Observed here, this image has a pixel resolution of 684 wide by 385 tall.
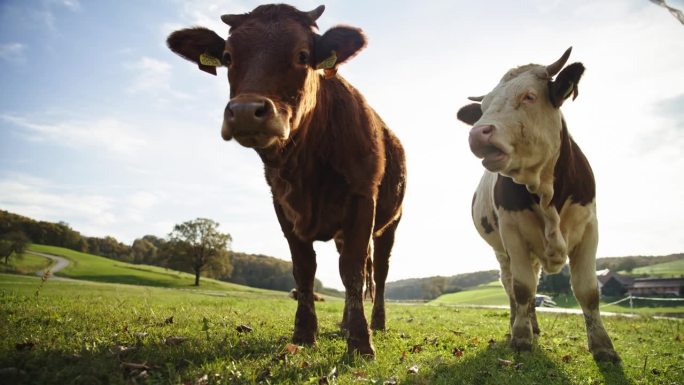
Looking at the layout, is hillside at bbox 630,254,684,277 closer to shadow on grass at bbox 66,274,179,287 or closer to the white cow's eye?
the white cow's eye

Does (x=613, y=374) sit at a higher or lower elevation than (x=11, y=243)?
higher

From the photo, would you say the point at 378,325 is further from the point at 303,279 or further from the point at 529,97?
the point at 529,97

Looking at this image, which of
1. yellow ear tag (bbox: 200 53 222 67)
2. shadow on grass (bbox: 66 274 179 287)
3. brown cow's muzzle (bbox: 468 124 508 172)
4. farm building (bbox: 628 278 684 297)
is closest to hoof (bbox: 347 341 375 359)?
brown cow's muzzle (bbox: 468 124 508 172)

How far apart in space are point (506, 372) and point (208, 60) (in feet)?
14.2

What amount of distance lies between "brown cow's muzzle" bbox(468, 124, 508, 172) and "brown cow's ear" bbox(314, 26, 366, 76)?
1.54m

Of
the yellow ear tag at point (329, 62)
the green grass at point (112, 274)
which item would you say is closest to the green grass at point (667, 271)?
the green grass at point (112, 274)

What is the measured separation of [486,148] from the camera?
432 centimetres

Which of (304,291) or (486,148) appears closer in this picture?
(486,148)

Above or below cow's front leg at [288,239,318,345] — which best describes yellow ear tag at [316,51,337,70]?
above

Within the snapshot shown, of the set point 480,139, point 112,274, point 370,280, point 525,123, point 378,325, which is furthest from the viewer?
point 112,274

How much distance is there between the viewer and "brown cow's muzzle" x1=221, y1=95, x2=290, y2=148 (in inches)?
124

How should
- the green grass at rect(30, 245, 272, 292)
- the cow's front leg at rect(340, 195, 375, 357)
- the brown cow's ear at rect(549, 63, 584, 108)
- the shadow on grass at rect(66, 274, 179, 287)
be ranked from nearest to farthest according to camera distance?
the cow's front leg at rect(340, 195, 375, 357) → the brown cow's ear at rect(549, 63, 584, 108) → the shadow on grass at rect(66, 274, 179, 287) → the green grass at rect(30, 245, 272, 292)

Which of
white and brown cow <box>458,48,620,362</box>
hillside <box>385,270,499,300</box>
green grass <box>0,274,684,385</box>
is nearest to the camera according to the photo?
green grass <box>0,274,684,385</box>

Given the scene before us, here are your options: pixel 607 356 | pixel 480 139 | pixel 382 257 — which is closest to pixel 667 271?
pixel 382 257
